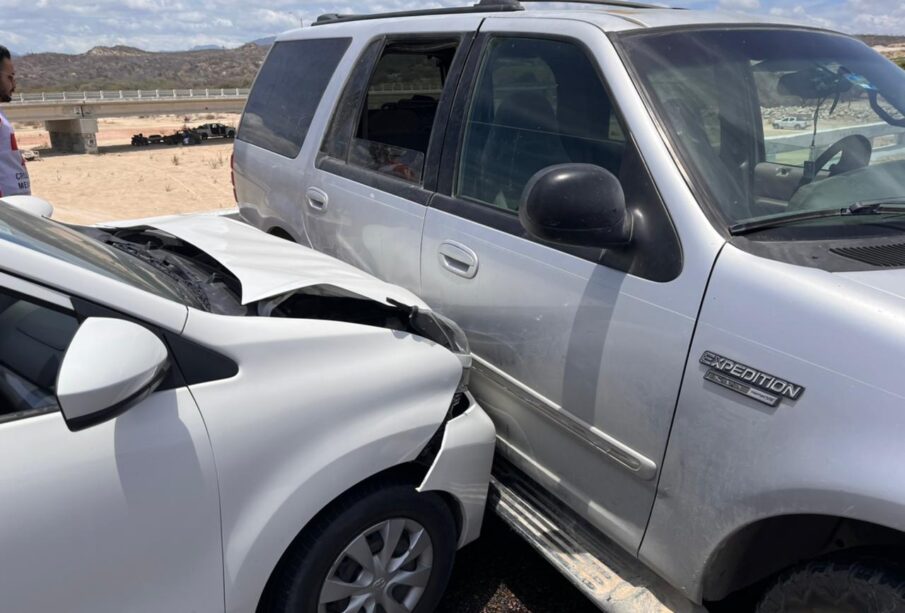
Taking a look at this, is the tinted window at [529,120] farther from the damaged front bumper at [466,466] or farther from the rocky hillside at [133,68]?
the rocky hillside at [133,68]

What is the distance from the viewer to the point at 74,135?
140ft

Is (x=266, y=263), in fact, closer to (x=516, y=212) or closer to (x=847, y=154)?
(x=516, y=212)

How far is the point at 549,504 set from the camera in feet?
8.75

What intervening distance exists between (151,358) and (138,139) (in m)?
46.1

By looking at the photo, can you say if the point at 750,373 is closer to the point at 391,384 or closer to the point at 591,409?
the point at 591,409

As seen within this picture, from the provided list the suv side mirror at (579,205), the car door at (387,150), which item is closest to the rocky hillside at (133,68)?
the car door at (387,150)

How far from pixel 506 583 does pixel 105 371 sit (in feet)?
6.39

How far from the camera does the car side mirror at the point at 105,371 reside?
60.7 inches

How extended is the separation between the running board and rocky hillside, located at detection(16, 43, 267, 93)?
123473 millimetres

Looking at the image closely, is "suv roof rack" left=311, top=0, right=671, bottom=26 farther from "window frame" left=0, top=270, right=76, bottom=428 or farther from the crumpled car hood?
"window frame" left=0, top=270, right=76, bottom=428

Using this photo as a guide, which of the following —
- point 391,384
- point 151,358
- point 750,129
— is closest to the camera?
point 151,358

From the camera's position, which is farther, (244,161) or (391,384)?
(244,161)

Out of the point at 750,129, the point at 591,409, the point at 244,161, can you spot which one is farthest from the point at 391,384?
the point at 244,161

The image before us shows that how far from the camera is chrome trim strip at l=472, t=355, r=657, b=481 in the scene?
216 cm
